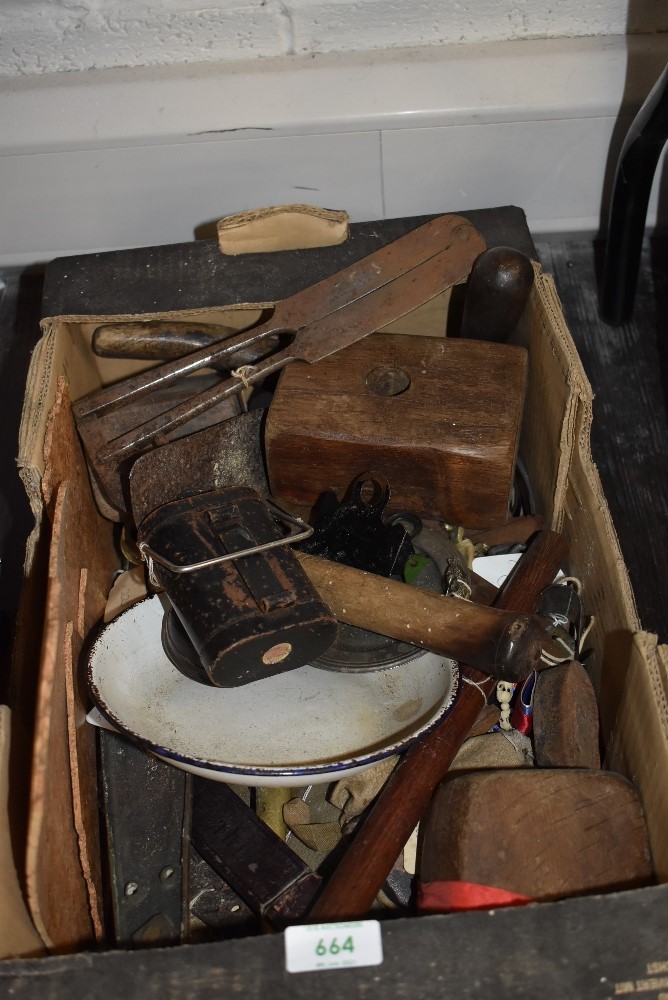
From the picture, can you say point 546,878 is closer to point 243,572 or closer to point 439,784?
point 439,784

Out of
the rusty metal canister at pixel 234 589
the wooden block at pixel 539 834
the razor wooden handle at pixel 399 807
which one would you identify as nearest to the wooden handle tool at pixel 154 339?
the rusty metal canister at pixel 234 589

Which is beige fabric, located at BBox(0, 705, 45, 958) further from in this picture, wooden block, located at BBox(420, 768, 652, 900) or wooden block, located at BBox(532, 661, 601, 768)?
wooden block, located at BBox(532, 661, 601, 768)

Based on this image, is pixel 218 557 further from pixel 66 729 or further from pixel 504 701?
pixel 504 701

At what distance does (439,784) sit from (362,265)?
1.89ft

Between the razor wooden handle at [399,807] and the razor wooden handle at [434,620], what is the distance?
2.6 inches

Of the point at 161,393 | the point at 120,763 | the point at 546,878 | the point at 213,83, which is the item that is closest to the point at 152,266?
the point at 161,393

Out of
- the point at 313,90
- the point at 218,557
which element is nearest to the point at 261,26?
the point at 313,90

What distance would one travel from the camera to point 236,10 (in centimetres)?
128

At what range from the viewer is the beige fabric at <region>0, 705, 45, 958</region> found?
0.69m

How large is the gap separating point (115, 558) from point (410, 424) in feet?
1.31

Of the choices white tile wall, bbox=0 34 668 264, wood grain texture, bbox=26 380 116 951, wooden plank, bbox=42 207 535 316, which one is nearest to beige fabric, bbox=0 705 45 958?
wood grain texture, bbox=26 380 116 951

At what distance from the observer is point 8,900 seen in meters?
0.70

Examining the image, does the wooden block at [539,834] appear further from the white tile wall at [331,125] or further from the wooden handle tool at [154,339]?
the white tile wall at [331,125]

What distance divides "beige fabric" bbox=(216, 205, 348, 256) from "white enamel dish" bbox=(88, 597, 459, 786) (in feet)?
1.51
